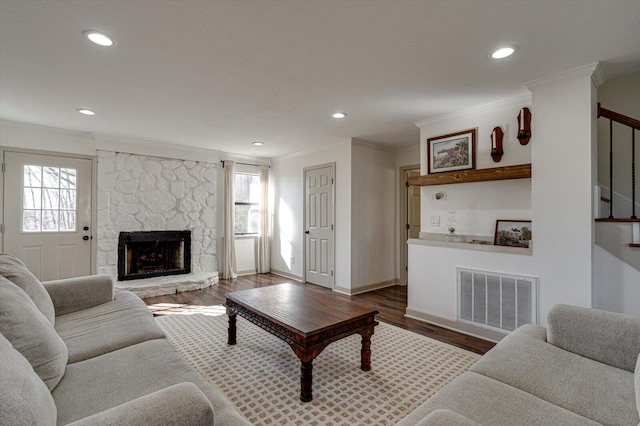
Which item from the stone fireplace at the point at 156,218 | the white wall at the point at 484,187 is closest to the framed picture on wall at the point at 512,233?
the white wall at the point at 484,187

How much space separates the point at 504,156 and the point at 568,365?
2.22 m

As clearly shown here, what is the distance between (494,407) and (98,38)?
121 inches

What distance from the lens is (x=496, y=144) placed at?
316 cm

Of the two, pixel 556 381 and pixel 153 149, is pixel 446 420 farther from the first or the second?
pixel 153 149

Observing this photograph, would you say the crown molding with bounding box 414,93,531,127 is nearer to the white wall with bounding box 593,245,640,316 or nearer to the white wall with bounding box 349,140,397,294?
the white wall with bounding box 349,140,397,294

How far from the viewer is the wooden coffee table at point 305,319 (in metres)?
2.06

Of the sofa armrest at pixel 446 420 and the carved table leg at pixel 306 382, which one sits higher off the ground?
the sofa armrest at pixel 446 420

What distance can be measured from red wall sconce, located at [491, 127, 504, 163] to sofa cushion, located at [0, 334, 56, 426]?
3.69 m

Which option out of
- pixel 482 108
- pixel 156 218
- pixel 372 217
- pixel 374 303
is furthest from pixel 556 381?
pixel 156 218

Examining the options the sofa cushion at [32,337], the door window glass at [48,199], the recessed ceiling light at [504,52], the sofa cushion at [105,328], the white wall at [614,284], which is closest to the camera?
the sofa cushion at [32,337]

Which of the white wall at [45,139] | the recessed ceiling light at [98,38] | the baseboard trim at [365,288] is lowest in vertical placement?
the baseboard trim at [365,288]

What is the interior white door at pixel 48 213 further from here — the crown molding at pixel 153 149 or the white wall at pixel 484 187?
the white wall at pixel 484 187

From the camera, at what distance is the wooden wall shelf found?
9.39 feet

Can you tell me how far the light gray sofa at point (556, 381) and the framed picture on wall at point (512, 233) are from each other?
1325 millimetres
